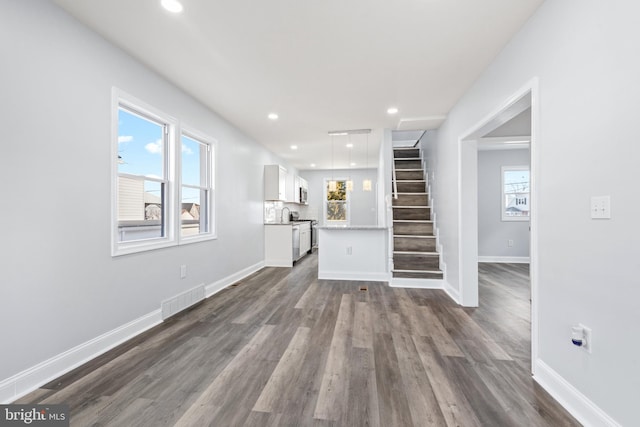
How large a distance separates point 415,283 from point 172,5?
438cm

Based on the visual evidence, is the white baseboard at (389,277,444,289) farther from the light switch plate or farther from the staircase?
the light switch plate

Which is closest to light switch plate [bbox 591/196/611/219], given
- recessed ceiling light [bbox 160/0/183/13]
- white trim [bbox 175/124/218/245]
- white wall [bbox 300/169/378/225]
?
recessed ceiling light [bbox 160/0/183/13]

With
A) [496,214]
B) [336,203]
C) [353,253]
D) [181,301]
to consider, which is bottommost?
[181,301]

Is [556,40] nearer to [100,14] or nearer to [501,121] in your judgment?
[501,121]

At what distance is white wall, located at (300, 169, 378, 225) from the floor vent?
581cm

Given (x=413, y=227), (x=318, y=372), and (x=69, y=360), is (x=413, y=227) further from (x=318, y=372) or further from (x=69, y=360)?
(x=69, y=360)

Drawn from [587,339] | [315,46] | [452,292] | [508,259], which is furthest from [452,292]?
[508,259]

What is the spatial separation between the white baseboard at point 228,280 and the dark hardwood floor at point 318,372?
534mm

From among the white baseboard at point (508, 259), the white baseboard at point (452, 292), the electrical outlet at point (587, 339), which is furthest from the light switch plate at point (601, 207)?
the white baseboard at point (508, 259)

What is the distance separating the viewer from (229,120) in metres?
4.36

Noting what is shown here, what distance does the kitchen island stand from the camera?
482 cm

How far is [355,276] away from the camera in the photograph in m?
4.88

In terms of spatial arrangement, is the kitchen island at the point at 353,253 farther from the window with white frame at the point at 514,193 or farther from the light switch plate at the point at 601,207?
the window with white frame at the point at 514,193

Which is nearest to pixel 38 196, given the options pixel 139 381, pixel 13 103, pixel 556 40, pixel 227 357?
pixel 13 103
